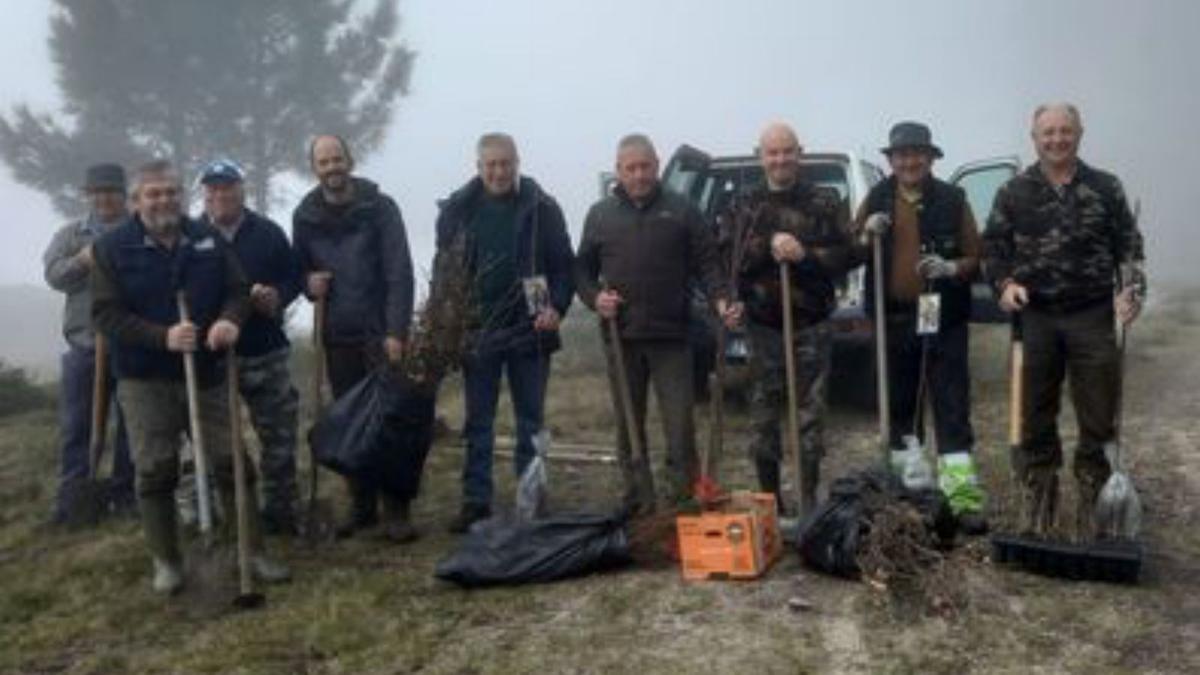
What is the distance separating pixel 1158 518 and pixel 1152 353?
278 inches

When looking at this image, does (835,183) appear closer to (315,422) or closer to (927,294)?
(927,294)

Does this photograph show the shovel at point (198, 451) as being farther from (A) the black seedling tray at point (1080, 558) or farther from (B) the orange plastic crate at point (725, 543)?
(A) the black seedling tray at point (1080, 558)

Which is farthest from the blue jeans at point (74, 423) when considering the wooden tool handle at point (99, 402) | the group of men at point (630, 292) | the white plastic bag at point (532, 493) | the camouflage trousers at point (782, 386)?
the camouflage trousers at point (782, 386)

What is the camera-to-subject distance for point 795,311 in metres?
6.13

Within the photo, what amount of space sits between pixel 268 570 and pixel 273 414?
2.98 feet

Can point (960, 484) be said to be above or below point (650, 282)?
below

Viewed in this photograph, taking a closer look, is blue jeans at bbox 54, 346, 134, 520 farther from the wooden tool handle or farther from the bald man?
the bald man

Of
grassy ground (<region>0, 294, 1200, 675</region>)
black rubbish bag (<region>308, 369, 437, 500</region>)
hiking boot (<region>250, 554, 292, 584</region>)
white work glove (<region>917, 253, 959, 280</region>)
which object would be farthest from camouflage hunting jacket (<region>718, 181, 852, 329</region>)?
hiking boot (<region>250, 554, 292, 584</region>)

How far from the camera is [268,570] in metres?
5.80

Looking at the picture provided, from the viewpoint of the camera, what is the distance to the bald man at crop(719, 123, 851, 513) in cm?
604

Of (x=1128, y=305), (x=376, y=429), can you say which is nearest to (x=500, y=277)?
(x=376, y=429)

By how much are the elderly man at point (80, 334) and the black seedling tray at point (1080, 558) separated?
508cm

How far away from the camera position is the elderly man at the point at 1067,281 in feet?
18.6

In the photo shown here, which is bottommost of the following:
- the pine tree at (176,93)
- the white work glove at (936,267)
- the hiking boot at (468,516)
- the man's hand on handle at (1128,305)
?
the hiking boot at (468,516)
